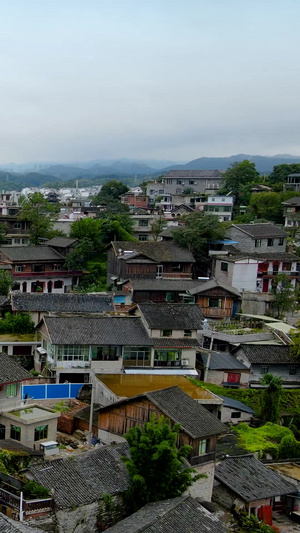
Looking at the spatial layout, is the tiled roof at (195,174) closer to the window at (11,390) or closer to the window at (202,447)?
the window at (11,390)

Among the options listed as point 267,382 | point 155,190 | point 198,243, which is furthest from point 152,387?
point 155,190

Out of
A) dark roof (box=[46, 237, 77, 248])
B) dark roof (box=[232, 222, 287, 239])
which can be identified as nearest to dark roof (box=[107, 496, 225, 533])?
dark roof (box=[46, 237, 77, 248])

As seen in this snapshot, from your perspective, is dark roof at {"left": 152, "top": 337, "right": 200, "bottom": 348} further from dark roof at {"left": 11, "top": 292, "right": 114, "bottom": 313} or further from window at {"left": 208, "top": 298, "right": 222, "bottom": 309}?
window at {"left": 208, "top": 298, "right": 222, "bottom": 309}

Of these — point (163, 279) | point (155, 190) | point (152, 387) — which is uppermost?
point (155, 190)

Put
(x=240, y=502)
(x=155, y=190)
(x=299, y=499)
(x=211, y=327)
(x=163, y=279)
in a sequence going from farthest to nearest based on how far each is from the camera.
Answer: (x=155, y=190), (x=163, y=279), (x=211, y=327), (x=299, y=499), (x=240, y=502)

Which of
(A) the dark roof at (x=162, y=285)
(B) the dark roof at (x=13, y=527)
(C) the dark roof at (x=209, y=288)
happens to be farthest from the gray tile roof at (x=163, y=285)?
(B) the dark roof at (x=13, y=527)

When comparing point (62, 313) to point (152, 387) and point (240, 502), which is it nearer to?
point (152, 387)
